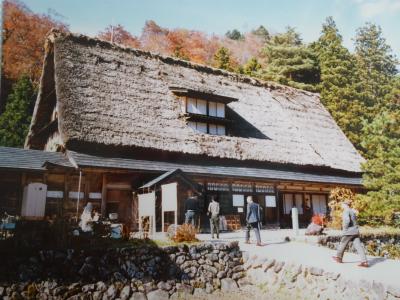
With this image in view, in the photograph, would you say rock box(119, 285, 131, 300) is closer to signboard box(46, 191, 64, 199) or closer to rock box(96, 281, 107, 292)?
rock box(96, 281, 107, 292)

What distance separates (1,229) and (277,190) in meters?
12.9

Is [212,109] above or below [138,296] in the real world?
above

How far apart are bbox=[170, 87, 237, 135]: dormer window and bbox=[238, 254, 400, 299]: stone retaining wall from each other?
29.8ft

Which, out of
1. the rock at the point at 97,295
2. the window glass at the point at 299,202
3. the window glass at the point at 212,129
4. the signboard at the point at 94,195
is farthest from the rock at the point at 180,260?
the window glass at the point at 299,202

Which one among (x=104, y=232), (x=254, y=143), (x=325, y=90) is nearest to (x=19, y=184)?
(x=104, y=232)

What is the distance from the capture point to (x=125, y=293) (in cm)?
809

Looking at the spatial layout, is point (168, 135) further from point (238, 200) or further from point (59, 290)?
point (59, 290)

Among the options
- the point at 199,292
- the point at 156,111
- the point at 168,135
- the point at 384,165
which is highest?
the point at 156,111

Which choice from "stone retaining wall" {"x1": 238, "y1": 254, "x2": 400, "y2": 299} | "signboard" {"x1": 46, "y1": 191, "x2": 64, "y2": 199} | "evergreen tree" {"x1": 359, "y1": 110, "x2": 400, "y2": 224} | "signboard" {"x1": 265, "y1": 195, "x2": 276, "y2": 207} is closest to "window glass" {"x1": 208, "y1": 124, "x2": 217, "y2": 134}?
"signboard" {"x1": 265, "y1": 195, "x2": 276, "y2": 207}

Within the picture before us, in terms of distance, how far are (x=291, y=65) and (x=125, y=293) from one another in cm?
3261

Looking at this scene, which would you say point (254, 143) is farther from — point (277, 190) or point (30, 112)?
point (30, 112)

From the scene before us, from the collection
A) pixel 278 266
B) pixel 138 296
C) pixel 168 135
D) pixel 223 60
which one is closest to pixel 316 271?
pixel 278 266

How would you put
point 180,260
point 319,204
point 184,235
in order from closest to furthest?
point 180,260
point 184,235
point 319,204

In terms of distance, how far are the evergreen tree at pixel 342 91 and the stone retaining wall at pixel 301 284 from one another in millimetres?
22255
